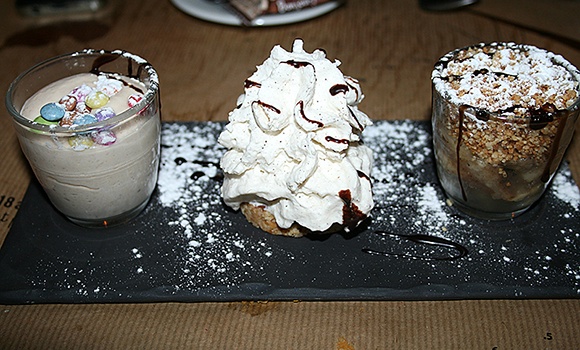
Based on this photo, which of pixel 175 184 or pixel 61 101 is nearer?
pixel 61 101

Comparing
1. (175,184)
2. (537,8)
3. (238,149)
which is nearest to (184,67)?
(175,184)

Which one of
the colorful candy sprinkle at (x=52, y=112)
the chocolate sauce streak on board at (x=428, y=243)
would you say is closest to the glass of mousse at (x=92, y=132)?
the colorful candy sprinkle at (x=52, y=112)

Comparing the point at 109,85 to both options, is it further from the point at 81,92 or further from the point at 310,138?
the point at 310,138

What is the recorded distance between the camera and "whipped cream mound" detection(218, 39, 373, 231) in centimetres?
120

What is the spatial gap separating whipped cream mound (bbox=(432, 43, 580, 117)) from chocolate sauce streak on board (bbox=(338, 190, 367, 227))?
1.00 ft

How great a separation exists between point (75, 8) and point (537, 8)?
1.95 meters

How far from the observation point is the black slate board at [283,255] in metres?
1.20

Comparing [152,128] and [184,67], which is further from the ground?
[152,128]

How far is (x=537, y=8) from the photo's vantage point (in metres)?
2.40

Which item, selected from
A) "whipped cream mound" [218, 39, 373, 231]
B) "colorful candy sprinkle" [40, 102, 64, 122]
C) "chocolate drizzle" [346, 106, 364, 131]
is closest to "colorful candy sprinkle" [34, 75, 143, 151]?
"colorful candy sprinkle" [40, 102, 64, 122]

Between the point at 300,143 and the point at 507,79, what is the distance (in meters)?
0.48

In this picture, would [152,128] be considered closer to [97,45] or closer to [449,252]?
[449,252]

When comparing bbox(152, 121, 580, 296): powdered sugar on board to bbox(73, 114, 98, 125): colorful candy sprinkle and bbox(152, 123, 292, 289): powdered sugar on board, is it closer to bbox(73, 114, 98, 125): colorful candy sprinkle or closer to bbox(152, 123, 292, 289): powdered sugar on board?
bbox(152, 123, 292, 289): powdered sugar on board

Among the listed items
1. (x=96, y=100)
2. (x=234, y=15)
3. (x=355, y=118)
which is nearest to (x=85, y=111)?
(x=96, y=100)
